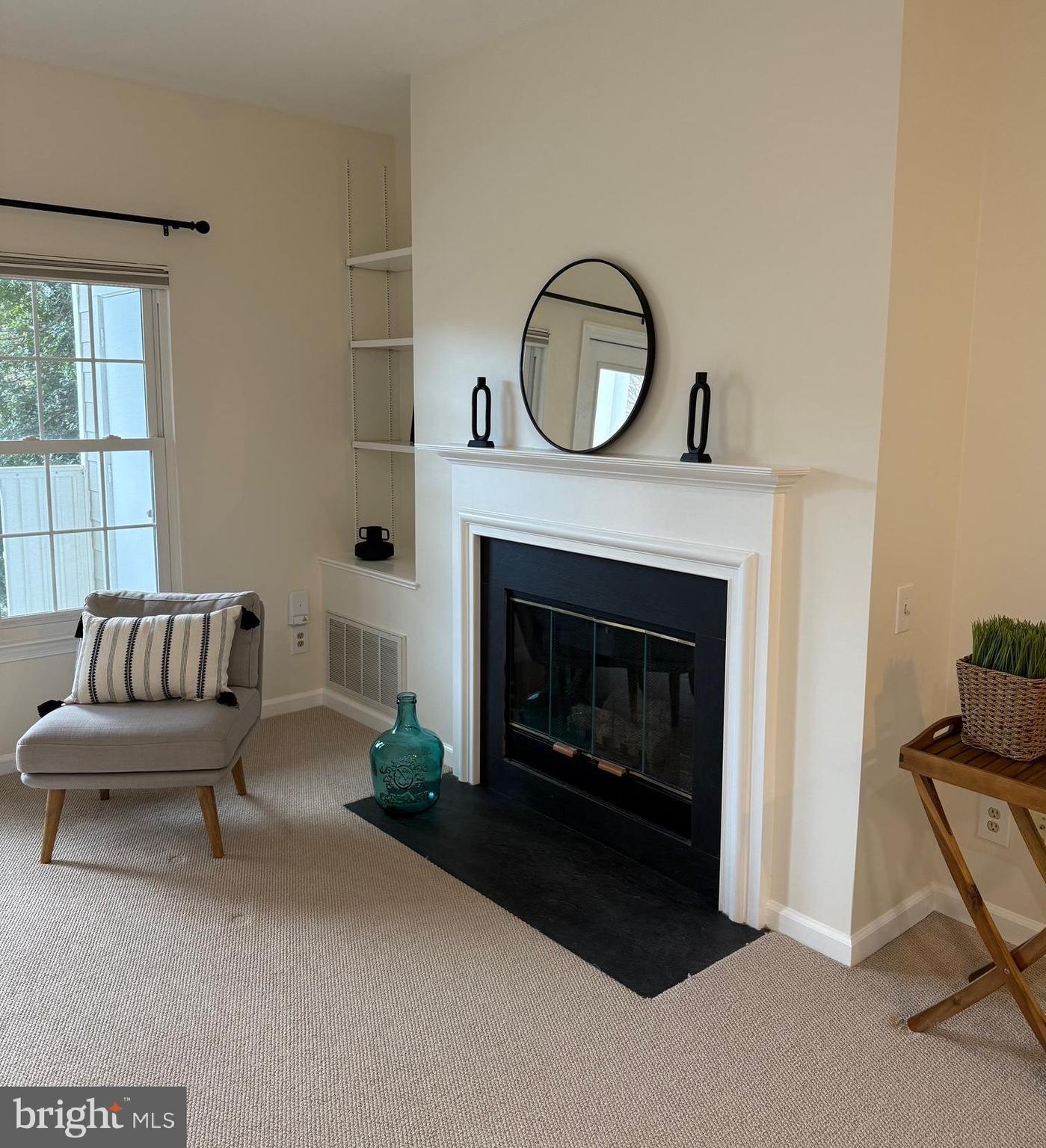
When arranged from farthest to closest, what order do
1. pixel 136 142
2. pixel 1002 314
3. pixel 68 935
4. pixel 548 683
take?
pixel 136 142, pixel 548 683, pixel 68 935, pixel 1002 314

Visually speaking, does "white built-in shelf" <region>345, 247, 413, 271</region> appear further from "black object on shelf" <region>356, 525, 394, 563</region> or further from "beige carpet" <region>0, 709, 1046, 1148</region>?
"beige carpet" <region>0, 709, 1046, 1148</region>

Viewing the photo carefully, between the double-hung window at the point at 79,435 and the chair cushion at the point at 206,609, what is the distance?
504mm

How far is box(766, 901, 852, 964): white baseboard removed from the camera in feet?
8.45

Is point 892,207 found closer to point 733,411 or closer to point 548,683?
point 733,411

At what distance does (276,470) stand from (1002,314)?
288 centimetres

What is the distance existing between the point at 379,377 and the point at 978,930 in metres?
3.31

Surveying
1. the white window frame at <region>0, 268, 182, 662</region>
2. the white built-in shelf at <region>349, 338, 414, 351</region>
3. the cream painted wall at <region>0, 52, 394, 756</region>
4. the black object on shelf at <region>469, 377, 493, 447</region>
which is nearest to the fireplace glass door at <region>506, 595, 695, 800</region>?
the black object on shelf at <region>469, 377, 493, 447</region>

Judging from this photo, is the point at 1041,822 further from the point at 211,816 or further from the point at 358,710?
the point at 358,710

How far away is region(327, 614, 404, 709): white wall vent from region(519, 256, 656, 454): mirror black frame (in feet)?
4.10

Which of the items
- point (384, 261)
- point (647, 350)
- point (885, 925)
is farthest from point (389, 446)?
point (885, 925)

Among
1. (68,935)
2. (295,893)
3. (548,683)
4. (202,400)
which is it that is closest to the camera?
(68,935)

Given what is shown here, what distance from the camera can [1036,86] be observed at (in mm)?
2408

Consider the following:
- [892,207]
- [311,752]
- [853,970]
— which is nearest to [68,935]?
[311,752]

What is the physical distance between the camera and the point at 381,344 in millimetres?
4234
